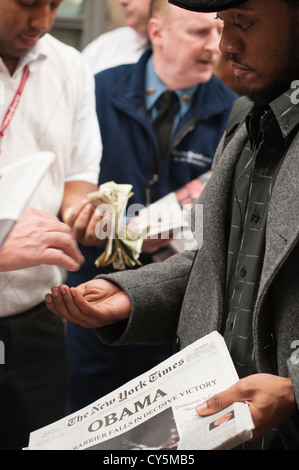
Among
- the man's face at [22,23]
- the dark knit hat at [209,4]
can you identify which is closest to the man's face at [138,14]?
the man's face at [22,23]

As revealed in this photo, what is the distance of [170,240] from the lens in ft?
6.67

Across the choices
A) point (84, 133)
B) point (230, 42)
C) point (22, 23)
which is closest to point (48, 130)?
point (84, 133)

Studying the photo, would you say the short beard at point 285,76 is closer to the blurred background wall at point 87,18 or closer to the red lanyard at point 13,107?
→ the red lanyard at point 13,107

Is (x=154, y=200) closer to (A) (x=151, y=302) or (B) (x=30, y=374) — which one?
(B) (x=30, y=374)

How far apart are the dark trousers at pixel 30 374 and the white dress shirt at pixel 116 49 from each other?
1.37 m

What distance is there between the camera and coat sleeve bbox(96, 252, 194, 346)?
1460mm

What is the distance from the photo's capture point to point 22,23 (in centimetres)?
164

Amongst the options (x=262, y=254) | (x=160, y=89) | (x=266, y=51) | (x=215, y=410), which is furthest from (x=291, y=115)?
(x=160, y=89)

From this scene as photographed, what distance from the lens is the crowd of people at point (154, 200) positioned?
1222 mm

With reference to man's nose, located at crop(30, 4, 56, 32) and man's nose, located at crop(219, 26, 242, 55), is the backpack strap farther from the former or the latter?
man's nose, located at crop(30, 4, 56, 32)

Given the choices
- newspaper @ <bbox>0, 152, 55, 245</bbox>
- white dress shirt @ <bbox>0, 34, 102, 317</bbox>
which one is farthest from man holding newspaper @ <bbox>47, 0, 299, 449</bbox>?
white dress shirt @ <bbox>0, 34, 102, 317</bbox>

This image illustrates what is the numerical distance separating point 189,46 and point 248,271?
1299 millimetres

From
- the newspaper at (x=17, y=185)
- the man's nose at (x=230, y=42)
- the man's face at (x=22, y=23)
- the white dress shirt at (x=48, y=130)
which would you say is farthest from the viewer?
the white dress shirt at (x=48, y=130)

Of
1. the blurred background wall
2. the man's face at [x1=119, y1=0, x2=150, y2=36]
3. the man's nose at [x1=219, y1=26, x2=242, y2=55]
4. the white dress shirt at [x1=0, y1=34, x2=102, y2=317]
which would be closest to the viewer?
the man's nose at [x1=219, y1=26, x2=242, y2=55]
